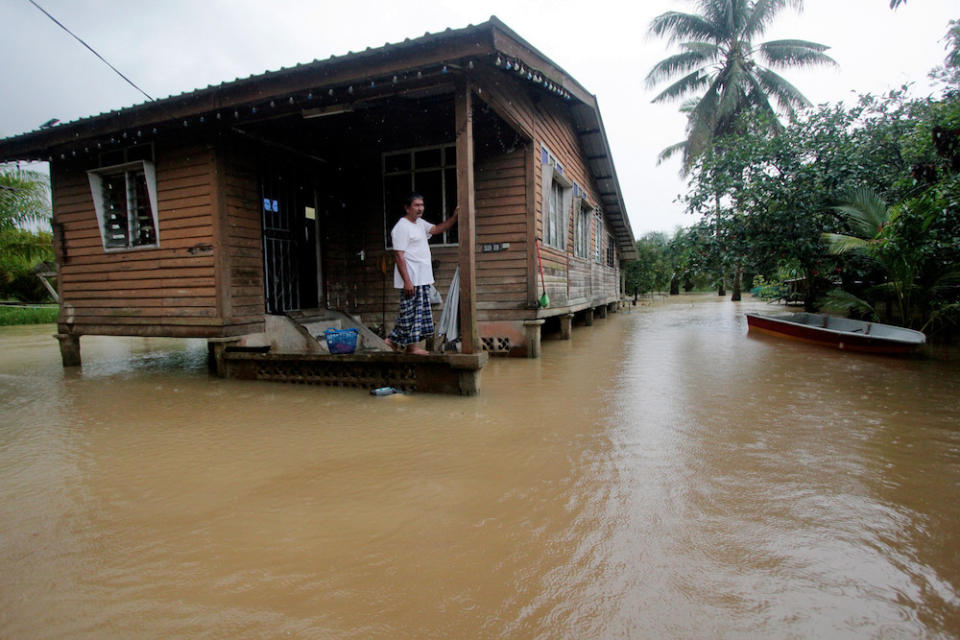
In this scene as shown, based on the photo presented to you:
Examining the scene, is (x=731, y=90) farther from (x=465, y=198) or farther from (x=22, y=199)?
(x=22, y=199)

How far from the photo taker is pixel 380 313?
7.54 meters

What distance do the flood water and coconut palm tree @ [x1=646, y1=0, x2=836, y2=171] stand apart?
17727mm

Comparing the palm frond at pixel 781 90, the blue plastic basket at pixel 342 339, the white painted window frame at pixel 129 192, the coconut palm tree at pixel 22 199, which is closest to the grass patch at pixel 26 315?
the coconut palm tree at pixel 22 199

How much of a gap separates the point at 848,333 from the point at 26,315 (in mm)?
23294

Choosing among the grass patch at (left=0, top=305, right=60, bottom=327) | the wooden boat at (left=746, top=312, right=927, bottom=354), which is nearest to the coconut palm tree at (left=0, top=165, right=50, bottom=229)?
the grass patch at (left=0, top=305, right=60, bottom=327)

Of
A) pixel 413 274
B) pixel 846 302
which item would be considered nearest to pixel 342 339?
pixel 413 274

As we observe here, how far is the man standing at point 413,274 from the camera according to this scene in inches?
193

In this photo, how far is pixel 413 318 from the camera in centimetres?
513

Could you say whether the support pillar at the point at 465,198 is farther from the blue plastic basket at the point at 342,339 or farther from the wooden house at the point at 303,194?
the blue plastic basket at the point at 342,339

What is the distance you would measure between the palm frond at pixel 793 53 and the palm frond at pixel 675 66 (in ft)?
6.86

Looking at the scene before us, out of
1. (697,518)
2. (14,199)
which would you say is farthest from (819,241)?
(14,199)

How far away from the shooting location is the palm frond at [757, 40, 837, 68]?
1780 cm

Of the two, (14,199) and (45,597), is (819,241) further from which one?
(14,199)

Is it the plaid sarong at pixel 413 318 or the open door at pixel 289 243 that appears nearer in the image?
the plaid sarong at pixel 413 318
